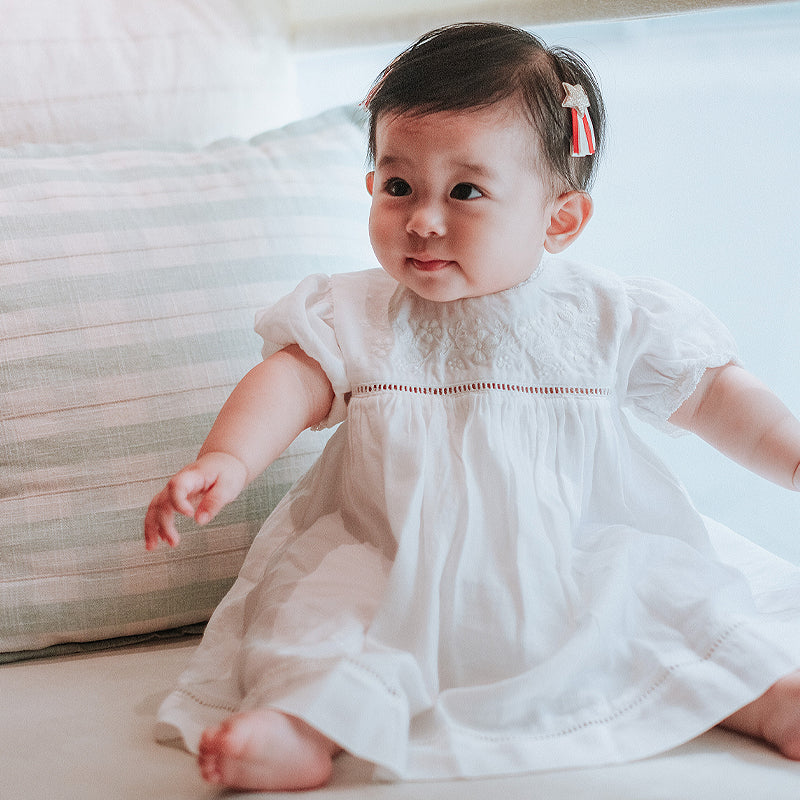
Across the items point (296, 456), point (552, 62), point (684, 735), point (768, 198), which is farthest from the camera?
point (768, 198)

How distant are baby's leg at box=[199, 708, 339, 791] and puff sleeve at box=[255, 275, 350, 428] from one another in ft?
0.97

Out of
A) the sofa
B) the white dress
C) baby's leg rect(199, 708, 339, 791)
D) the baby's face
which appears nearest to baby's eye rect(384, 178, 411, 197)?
the baby's face

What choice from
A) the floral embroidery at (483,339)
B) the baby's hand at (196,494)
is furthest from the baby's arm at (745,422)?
the baby's hand at (196,494)

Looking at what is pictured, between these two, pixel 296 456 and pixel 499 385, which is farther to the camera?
pixel 296 456

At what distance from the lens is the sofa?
730mm

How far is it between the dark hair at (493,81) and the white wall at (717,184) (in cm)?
34

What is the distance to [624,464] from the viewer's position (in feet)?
2.91

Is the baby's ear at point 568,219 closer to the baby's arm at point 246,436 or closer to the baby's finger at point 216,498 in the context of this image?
the baby's arm at point 246,436

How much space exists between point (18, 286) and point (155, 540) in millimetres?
353

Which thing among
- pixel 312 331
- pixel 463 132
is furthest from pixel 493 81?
pixel 312 331

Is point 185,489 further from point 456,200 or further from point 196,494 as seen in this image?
point 456,200

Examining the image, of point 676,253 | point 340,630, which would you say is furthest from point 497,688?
point 676,253

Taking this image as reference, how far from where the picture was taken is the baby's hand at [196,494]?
2.28 ft

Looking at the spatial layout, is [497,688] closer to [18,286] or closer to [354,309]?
[354,309]
